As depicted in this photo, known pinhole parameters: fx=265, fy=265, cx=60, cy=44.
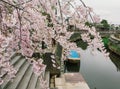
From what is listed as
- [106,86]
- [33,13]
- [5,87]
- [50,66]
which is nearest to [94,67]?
[106,86]

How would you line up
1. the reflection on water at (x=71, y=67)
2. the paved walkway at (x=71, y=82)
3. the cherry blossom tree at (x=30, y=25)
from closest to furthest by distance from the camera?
the cherry blossom tree at (x=30, y=25) < the paved walkway at (x=71, y=82) < the reflection on water at (x=71, y=67)

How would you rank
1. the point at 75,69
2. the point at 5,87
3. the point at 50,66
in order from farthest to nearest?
the point at 75,69
the point at 50,66
the point at 5,87

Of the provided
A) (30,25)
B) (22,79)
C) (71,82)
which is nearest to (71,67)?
(71,82)

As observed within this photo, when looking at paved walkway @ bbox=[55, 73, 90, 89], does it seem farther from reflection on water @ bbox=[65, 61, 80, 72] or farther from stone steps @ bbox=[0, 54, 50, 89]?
reflection on water @ bbox=[65, 61, 80, 72]

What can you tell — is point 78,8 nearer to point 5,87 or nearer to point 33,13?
point 33,13

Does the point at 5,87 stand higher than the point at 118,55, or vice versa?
the point at 5,87

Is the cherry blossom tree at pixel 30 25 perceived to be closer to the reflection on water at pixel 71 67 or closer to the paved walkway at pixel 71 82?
the paved walkway at pixel 71 82

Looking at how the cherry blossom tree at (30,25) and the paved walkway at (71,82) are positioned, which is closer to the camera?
the cherry blossom tree at (30,25)

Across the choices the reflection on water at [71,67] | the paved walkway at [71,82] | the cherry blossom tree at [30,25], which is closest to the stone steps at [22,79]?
the paved walkway at [71,82]

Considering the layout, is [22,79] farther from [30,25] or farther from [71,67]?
[71,67]

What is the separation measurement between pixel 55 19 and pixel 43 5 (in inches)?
10.6

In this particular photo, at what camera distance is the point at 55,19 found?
3891mm

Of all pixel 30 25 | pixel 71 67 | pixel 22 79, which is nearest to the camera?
pixel 30 25

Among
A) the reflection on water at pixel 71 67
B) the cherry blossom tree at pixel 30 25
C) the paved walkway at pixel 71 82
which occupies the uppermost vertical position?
the cherry blossom tree at pixel 30 25
